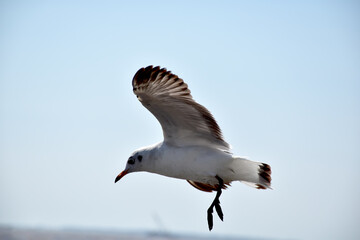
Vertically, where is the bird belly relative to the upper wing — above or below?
below

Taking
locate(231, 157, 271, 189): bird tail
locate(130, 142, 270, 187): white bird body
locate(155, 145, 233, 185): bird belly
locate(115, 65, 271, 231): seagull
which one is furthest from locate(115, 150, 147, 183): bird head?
locate(231, 157, 271, 189): bird tail

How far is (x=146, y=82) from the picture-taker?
9219 mm

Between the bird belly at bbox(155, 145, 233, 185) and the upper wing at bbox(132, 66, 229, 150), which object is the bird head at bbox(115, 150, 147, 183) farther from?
the upper wing at bbox(132, 66, 229, 150)

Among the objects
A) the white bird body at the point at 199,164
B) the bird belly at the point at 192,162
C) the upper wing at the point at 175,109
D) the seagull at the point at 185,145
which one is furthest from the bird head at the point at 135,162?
the upper wing at the point at 175,109

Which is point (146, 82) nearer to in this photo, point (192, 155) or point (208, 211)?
point (192, 155)

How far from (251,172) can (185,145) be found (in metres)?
1.15

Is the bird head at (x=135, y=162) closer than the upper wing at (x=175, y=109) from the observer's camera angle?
No

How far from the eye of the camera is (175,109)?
9.49 m

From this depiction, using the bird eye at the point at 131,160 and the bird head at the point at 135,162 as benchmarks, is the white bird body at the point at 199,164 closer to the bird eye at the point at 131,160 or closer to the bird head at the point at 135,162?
the bird head at the point at 135,162

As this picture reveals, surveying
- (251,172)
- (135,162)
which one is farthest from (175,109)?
(251,172)

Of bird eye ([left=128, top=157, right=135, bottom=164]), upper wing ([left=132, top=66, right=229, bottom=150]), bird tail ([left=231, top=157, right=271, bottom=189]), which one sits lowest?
bird tail ([left=231, top=157, right=271, bottom=189])

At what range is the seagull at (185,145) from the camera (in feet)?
30.5

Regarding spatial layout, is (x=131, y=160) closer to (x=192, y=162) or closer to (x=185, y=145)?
(x=185, y=145)

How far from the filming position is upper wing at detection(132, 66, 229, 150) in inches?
363
